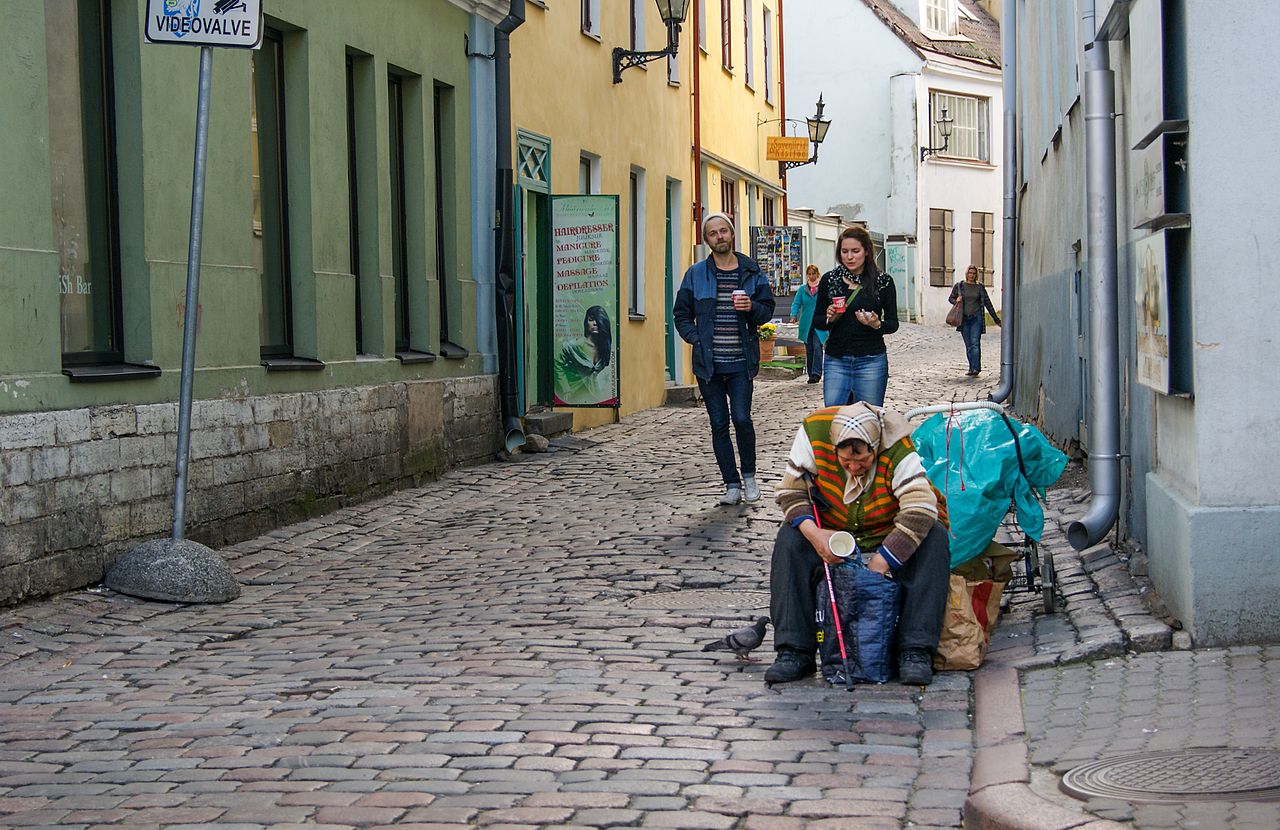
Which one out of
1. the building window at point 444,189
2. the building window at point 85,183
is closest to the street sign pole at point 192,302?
the building window at point 85,183

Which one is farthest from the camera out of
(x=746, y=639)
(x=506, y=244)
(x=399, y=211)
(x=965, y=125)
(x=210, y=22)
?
(x=965, y=125)

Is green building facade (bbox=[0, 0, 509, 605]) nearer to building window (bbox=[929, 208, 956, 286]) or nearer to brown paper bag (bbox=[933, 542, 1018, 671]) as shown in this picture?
brown paper bag (bbox=[933, 542, 1018, 671])

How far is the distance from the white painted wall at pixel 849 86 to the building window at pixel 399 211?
31351 mm

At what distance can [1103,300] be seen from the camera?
848cm

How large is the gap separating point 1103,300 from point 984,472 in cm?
148

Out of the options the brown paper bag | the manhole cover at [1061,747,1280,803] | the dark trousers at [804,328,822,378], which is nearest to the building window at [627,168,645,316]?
the dark trousers at [804,328,822,378]

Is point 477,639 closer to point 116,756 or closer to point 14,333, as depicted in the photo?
point 116,756

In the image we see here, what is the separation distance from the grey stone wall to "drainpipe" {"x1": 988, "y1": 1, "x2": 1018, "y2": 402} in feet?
24.7

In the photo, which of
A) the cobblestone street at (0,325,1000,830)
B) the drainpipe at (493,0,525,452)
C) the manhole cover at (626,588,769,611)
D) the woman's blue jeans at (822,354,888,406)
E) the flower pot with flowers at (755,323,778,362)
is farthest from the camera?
the flower pot with flowers at (755,323,778,362)

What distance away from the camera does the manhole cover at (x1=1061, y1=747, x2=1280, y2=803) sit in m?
4.61

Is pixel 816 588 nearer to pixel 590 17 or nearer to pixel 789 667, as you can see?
pixel 789 667

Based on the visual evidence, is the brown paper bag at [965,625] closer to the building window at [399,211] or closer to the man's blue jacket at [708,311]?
the man's blue jacket at [708,311]

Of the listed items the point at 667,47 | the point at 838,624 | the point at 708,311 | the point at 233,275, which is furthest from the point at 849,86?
the point at 838,624

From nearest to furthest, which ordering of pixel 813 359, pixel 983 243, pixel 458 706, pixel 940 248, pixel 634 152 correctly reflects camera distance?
1. pixel 458 706
2. pixel 634 152
3. pixel 813 359
4. pixel 940 248
5. pixel 983 243
